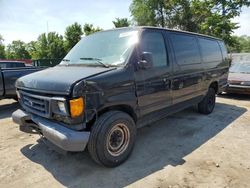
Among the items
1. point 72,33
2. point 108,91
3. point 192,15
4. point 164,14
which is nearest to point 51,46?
point 72,33

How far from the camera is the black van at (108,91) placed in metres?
3.35

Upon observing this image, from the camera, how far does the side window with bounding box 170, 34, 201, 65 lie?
5039 millimetres

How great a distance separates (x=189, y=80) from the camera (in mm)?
5480

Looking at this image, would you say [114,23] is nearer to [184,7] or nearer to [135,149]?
[184,7]

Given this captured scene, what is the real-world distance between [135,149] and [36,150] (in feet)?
5.78

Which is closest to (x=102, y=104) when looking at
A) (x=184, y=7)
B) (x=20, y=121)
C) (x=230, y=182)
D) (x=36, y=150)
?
(x=20, y=121)

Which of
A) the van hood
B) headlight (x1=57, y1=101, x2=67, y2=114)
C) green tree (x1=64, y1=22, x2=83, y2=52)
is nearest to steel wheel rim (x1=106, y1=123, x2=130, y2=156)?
headlight (x1=57, y1=101, x2=67, y2=114)

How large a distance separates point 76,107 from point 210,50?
15.1 ft

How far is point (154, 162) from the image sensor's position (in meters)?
3.99

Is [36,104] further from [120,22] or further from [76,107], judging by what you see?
[120,22]

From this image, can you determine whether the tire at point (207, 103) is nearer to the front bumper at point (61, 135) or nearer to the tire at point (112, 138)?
the tire at point (112, 138)

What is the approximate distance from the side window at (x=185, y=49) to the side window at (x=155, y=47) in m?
0.40

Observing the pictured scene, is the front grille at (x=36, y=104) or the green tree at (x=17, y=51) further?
the green tree at (x=17, y=51)

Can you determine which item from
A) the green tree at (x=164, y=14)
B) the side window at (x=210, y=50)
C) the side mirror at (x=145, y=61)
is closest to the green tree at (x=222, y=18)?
the green tree at (x=164, y=14)
